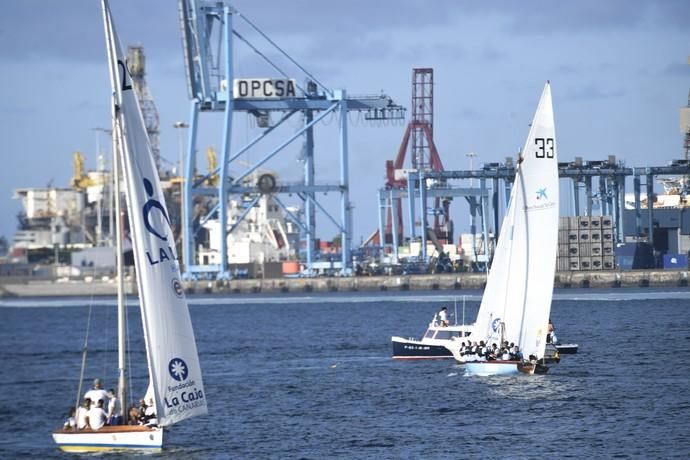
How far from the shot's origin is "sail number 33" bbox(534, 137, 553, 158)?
164 ft

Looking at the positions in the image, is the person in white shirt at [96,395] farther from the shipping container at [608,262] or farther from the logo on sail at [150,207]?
the shipping container at [608,262]

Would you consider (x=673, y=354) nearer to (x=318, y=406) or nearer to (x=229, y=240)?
(x=318, y=406)

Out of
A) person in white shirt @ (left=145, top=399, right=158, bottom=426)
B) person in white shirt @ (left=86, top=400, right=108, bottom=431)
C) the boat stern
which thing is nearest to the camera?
the boat stern

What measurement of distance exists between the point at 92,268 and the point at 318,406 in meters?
109

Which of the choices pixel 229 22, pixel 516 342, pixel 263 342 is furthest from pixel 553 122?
pixel 229 22

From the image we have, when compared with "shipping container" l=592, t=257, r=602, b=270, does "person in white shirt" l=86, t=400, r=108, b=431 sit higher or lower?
lower

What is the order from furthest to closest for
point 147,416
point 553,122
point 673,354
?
point 673,354 < point 553,122 < point 147,416

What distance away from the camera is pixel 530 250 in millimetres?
51438

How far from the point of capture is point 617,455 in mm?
34250

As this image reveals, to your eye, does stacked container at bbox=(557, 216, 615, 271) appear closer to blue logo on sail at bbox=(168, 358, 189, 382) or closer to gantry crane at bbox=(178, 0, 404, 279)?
gantry crane at bbox=(178, 0, 404, 279)

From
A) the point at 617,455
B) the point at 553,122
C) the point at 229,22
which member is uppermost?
the point at 229,22

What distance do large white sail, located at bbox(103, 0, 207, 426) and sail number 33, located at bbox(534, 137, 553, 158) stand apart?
20.6 metres

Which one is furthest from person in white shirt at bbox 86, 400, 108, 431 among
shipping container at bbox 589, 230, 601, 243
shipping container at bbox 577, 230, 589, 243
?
shipping container at bbox 589, 230, 601, 243

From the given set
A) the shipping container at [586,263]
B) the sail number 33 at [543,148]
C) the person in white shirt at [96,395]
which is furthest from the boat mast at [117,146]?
the shipping container at [586,263]
